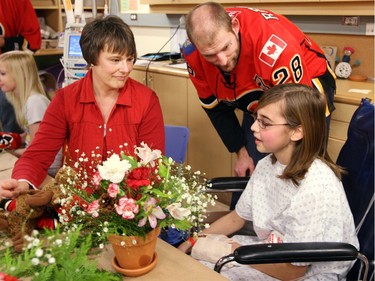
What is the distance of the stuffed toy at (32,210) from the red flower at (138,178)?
37cm

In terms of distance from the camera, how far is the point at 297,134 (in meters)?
1.42

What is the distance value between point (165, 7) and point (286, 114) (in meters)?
2.66

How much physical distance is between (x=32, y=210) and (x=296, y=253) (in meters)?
0.76

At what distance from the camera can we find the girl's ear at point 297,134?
1.41 metres

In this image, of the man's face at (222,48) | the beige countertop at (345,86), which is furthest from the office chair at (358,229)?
the beige countertop at (345,86)

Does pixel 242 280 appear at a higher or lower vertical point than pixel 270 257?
lower

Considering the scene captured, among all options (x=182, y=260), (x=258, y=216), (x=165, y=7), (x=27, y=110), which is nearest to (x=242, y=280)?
(x=258, y=216)

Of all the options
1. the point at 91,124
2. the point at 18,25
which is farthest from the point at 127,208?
the point at 18,25

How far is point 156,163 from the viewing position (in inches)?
42.4

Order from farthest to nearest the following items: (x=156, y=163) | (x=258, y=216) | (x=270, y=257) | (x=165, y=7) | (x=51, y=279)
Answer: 1. (x=165, y=7)
2. (x=258, y=216)
3. (x=270, y=257)
4. (x=156, y=163)
5. (x=51, y=279)

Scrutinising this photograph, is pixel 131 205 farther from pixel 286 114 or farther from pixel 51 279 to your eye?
pixel 286 114

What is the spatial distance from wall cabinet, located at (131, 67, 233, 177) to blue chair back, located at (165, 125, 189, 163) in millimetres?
1153

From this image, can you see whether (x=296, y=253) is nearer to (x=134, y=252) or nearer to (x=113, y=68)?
(x=134, y=252)

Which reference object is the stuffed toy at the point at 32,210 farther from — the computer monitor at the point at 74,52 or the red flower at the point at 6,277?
the computer monitor at the point at 74,52
